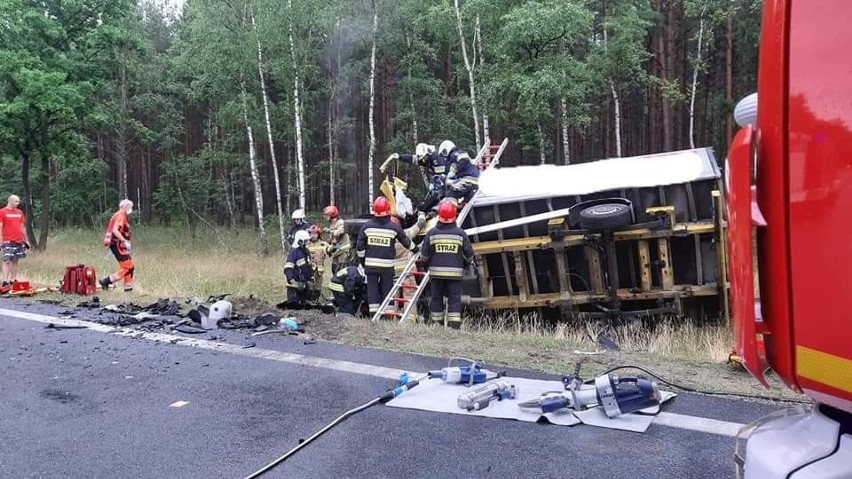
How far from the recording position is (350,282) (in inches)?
328

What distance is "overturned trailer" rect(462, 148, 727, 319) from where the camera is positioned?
707 cm

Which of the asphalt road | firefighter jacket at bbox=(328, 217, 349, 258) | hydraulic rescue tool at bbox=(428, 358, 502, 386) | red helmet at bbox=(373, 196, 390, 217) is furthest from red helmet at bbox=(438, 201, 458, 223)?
hydraulic rescue tool at bbox=(428, 358, 502, 386)

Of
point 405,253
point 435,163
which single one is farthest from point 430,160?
point 405,253

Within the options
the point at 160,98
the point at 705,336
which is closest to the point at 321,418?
the point at 705,336

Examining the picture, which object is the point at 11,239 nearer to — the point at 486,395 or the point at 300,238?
the point at 300,238

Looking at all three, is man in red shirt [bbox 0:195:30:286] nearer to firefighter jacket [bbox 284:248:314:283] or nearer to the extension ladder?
firefighter jacket [bbox 284:248:314:283]

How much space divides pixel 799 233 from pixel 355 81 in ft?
75.9

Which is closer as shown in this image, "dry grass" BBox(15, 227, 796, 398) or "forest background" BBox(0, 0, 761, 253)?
"dry grass" BBox(15, 227, 796, 398)

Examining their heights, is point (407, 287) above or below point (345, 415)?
above

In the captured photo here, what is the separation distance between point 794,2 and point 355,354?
450 cm

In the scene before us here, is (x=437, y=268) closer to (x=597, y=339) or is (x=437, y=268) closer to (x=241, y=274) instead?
(x=597, y=339)

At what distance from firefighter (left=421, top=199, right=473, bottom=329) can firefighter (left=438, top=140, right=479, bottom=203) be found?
2.91ft

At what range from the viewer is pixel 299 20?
18.4 meters

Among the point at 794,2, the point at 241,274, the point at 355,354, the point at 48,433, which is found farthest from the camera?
the point at 241,274
